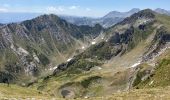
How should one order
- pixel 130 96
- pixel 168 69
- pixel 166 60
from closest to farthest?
pixel 130 96, pixel 168 69, pixel 166 60

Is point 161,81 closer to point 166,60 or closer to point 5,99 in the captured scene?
point 166,60

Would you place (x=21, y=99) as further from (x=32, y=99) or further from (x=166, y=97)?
(x=166, y=97)

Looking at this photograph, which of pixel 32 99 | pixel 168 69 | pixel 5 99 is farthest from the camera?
pixel 168 69

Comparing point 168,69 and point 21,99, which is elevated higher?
point 21,99

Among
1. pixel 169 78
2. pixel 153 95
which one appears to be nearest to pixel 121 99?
pixel 153 95

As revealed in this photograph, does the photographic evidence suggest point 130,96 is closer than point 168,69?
Yes

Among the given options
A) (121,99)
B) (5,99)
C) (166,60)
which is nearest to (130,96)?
(121,99)

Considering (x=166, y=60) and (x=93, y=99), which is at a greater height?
(x=93, y=99)

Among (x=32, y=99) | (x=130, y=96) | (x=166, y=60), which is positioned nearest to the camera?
(x=32, y=99)

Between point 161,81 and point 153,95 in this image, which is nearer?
point 153,95
